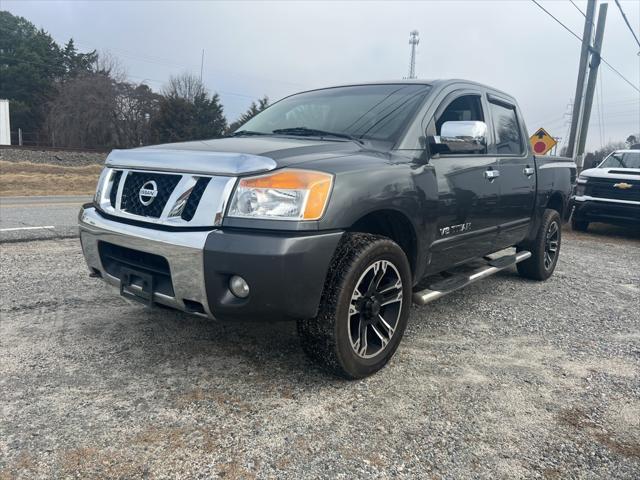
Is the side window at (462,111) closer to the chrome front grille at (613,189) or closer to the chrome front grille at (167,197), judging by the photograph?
the chrome front grille at (167,197)

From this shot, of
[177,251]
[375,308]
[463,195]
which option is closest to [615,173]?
[463,195]

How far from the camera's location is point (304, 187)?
2.44 meters

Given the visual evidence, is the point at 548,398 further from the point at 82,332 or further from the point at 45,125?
the point at 45,125

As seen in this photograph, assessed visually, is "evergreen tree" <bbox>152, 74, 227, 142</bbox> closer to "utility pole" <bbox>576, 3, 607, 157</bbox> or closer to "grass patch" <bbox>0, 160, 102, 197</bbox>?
"grass patch" <bbox>0, 160, 102, 197</bbox>

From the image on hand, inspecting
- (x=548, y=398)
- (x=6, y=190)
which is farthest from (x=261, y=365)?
(x=6, y=190)

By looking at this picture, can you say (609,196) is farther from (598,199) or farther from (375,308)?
(375,308)

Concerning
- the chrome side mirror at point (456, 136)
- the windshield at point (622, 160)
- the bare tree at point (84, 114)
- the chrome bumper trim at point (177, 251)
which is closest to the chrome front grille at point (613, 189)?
the windshield at point (622, 160)

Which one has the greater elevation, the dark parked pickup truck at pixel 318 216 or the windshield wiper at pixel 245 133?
the windshield wiper at pixel 245 133

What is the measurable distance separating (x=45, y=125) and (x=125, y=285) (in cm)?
5002

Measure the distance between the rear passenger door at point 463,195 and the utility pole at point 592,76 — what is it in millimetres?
12564

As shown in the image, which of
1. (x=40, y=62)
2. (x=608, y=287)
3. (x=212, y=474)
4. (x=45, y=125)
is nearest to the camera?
(x=212, y=474)

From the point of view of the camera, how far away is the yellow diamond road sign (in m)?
12.4

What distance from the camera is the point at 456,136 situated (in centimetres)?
327

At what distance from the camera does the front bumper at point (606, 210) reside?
30.4ft
